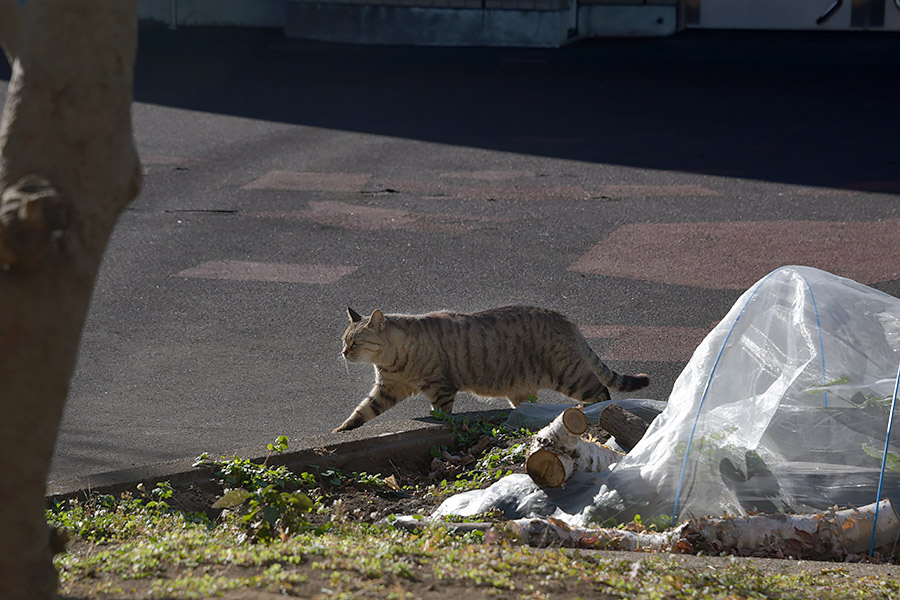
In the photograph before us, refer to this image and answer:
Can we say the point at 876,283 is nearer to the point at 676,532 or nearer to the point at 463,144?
the point at 676,532

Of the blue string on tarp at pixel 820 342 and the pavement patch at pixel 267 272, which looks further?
the pavement patch at pixel 267 272

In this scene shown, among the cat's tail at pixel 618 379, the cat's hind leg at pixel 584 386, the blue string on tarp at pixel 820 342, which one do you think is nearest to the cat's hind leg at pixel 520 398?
the cat's hind leg at pixel 584 386

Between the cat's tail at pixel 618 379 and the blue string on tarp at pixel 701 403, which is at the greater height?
the blue string on tarp at pixel 701 403

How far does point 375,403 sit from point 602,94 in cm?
1335

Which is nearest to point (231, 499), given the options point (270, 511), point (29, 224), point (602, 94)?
point (270, 511)

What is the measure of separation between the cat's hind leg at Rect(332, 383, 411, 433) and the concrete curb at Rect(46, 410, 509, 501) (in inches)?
17.0

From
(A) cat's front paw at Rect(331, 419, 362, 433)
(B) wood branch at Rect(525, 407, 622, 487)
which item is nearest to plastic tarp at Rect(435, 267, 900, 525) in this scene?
(B) wood branch at Rect(525, 407, 622, 487)

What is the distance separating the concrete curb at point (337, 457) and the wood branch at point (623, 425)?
0.87 meters

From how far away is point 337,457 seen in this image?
5.66m

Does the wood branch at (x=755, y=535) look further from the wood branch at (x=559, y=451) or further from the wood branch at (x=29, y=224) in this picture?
the wood branch at (x=29, y=224)

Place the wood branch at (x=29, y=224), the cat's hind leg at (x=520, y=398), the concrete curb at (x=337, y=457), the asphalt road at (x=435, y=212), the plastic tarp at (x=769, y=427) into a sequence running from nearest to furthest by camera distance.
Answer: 1. the wood branch at (x=29, y=224)
2. the plastic tarp at (x=769, y=427)
3. the concrete curb at (x=337, y=457)
4. the cat's hind leg at (x=520, y=398)
5. the asphalt road at (x=435, y=212)

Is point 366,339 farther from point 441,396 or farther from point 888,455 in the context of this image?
point 888,455

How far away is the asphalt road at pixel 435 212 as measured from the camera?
7.41m

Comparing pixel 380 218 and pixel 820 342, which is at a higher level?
pixel 820 342
